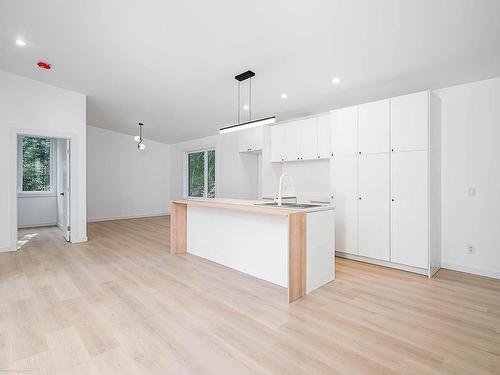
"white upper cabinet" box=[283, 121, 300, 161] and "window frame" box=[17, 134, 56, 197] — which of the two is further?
"window frame" box=[17, 134, 56, 197]

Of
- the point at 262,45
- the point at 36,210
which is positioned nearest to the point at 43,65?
the point at 262,45

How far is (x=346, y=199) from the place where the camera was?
13.3 feet

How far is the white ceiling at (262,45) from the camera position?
2482mm

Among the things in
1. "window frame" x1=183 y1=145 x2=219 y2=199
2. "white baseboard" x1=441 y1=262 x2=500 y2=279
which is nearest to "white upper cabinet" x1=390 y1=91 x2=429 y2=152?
"white baseboard" x1=441 y1=262 x2=500 y2=279

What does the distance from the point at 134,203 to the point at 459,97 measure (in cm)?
847

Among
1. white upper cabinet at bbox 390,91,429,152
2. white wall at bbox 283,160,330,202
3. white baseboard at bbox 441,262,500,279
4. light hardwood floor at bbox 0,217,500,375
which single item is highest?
white upper cabinet at bbox 390,91,429,152

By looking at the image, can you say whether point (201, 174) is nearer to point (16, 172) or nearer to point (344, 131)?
point (16, 172)

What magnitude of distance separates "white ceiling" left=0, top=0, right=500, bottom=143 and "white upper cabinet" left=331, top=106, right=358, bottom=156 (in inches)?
12.9

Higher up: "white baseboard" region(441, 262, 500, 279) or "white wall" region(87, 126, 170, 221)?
"white wall" region(87, 126, 170, 221)

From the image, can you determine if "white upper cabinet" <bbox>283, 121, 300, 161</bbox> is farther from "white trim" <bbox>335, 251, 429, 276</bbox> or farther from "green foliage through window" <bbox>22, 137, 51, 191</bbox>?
"green foliage through window" <bbox>22, 137, 51, 191</bbox>

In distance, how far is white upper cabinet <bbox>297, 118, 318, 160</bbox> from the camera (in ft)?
15.1

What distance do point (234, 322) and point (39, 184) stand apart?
24.8 ft

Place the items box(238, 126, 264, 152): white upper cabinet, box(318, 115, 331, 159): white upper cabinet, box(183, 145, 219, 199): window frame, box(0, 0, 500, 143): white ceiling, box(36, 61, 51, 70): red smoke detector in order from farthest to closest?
box(183, 145, 219, 199): window frame
box(238, 126, 264, 152): white upper cabinet
box(318, 115, 331, 159): white upper cabinet
box(36, 61, 51, 70): red smoke detector
box(0, 0, 500, 143): white ceiling

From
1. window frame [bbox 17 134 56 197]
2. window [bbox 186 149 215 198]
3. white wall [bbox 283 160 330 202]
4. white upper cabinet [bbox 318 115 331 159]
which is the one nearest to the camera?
white upper cabinet [bbox 318 115 331 159]
